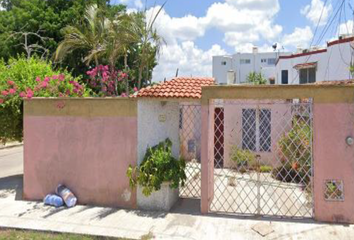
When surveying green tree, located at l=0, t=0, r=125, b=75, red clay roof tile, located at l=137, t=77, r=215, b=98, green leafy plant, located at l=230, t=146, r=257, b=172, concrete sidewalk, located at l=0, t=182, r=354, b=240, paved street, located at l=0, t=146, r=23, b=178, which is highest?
green tree, located at l=0, t=0, r=125, b=75

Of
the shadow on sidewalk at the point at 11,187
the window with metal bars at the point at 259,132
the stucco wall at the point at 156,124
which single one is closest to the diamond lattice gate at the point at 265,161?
the window with metal bars at the point at 259,132

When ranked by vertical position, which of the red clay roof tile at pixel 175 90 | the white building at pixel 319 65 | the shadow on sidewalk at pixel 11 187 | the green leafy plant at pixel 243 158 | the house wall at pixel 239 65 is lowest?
the shadow on sidewalk at pixel 11 187

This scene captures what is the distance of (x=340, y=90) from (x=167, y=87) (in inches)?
178

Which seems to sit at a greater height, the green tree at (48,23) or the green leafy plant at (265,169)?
the green tree at (48,23)

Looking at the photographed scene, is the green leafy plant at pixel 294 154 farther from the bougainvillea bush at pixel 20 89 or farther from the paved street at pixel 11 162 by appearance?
the paved street at pixel 11 162

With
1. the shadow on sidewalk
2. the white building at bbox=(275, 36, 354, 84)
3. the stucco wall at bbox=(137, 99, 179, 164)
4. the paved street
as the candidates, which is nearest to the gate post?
the stucco wall at bbox=(137, 99, 179, 164)

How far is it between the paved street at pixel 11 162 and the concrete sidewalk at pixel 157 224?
19.7ft

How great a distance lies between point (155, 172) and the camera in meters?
8.82

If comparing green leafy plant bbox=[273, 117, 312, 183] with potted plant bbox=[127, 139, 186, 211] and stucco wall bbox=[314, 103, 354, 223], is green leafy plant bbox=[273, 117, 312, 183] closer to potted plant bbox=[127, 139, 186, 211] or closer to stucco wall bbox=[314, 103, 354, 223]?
stucco wall bbox=[314, 103, 354, 223]

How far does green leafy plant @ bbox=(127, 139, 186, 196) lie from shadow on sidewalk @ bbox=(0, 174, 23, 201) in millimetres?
4225

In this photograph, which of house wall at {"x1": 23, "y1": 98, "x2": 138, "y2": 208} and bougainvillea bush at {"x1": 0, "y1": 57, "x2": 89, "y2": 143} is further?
bougainvillea bush at {"x1": 0, "y1": 57, "x2": 89, "y2": 143}

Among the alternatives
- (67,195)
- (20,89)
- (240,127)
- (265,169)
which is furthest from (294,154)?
(20,89)

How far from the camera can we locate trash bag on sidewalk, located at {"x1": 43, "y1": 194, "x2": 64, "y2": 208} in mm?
9445

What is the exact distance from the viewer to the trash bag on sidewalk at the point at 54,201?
9445 millimetres
